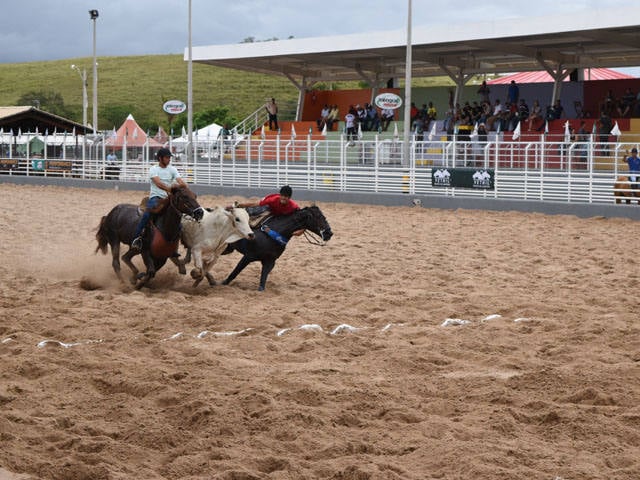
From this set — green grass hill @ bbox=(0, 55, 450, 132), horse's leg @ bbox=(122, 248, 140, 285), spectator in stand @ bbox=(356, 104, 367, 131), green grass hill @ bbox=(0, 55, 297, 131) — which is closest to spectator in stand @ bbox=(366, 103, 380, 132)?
spectator in stand @ bbox=(356, 104, 367, 131)

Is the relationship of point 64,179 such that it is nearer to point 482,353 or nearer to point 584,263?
point 584,263

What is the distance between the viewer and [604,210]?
72.9 ft

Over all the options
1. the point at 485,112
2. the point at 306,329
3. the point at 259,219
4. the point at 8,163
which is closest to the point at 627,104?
the point at 485,112

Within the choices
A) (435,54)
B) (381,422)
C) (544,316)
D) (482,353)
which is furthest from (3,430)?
(435,54)

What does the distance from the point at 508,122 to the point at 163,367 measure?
1127 inches

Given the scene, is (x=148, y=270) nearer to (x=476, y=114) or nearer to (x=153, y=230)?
(x=153, y=230)

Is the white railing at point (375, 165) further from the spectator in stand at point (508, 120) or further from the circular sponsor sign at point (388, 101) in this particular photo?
the circular sponsor sign at point (388, 101)

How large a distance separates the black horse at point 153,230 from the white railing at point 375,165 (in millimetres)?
14200

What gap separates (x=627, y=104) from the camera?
112ft

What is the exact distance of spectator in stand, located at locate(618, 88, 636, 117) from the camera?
3397 cm

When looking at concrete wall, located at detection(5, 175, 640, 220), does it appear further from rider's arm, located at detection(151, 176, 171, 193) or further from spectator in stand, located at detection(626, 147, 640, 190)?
rider's arm, located at detection(151, 176, 171, 193)

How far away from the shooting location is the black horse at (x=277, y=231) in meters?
11.7

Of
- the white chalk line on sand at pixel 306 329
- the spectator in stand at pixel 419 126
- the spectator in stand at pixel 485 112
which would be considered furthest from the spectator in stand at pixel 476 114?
the white chalk line on sand at pixel 306 329

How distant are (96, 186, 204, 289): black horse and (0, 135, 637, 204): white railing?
559 inches
